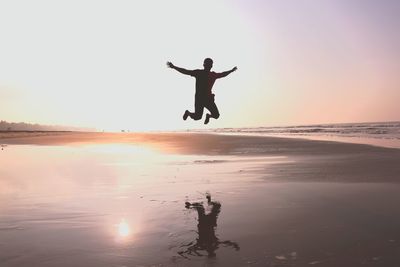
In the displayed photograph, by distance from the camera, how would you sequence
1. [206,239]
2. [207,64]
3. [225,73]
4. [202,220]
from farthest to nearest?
[225,73] < [207,64] < [202,220] < [206,239]

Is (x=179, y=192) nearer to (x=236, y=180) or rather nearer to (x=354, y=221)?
(x=236, y=180)

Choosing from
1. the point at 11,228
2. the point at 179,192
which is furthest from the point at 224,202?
the point at 11,228

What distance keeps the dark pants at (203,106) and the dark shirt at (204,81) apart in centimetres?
11

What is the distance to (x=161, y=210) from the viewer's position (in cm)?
765

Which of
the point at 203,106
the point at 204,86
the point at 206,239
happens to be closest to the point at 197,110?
the point at 203,106

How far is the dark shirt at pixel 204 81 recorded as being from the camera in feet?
38.9

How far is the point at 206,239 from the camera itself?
18.9 ft

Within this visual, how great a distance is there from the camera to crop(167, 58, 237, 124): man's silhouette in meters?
11.8

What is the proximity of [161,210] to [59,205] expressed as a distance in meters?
2.02

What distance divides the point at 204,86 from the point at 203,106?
0.61 metres

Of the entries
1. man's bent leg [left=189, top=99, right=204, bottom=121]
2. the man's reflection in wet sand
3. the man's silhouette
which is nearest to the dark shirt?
the man's silhouette

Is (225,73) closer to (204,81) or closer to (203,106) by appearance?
(204,81)

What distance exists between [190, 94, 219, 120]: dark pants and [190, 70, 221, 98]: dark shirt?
0.11 meters

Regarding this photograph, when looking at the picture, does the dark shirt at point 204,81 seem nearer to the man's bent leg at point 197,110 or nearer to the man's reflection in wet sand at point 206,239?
the man's bent leg at point 197,110
